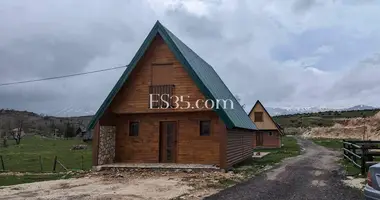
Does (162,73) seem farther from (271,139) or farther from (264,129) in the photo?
(271,139)

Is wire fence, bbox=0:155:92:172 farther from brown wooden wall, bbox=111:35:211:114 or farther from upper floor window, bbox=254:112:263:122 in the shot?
upper floor window, bbox=254:112:263:122

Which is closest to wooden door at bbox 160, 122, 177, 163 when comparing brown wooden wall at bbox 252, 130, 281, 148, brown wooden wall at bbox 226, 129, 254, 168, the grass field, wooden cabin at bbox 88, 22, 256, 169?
wooden cabin at bbox 88, 22, 256, 169

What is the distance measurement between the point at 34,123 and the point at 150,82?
338ft

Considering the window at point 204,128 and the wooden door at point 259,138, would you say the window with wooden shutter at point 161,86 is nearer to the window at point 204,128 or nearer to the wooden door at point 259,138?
the window at point 204,128

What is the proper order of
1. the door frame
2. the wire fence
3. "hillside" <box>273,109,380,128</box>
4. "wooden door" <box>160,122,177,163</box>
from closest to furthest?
1. the door frame
2. "wooden door" <box>160,122,177,163</box>
3. the wire fence
4. "hillside" <box>273,109,380,128</box>

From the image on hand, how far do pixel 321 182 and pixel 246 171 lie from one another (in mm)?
4745

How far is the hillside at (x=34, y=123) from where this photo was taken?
9650 centimetres

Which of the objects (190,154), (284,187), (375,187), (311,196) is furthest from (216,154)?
(375,187)

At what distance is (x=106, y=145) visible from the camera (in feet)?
→ 68.7

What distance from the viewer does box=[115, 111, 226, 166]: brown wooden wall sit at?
20125 mm

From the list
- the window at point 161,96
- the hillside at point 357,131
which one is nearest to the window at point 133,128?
the window at point 161,96

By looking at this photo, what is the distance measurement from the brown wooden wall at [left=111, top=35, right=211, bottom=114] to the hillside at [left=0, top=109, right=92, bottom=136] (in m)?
71.2

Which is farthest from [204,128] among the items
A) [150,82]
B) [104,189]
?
[104,189]

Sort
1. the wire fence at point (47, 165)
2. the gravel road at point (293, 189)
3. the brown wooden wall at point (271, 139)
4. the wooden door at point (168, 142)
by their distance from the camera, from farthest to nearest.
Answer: the brown wooden wall at point (271, 139)
the wire fence at point (47, 165)
the wooden door at point (168, 142)
the gravel road at point (293, 189)
